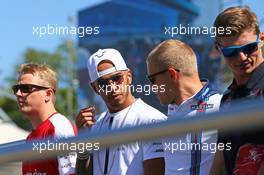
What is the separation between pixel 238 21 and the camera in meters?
1.75

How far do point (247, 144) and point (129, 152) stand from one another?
1.77 ft

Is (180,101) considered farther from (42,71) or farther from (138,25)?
(138,25)

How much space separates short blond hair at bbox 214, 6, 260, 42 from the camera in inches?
68.8

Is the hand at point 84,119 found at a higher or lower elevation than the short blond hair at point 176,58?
lower

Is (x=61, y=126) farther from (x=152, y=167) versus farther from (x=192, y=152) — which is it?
(x=192, y=152)

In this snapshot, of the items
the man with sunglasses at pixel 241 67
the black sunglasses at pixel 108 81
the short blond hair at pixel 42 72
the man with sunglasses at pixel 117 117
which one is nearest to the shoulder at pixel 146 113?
the man with sunglasses at pixel 117 117

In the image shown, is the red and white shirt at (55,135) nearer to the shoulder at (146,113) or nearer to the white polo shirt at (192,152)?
the shoulder at (146,113)

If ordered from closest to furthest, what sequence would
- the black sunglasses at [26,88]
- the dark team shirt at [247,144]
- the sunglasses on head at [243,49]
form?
1. the dark team shirt at [247,144]
2. the sunglasses on head at [243,49]
3. the black sunglasses at [26,88]

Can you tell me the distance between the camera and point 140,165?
6.75 ft

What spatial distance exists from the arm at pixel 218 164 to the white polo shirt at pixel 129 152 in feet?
0.73

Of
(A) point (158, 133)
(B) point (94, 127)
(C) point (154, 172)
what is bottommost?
(C) point (154, 172)

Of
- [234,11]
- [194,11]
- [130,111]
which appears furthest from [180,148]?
[194,11]

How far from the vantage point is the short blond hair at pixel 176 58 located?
203cm

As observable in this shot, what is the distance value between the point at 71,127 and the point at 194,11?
11.8m
